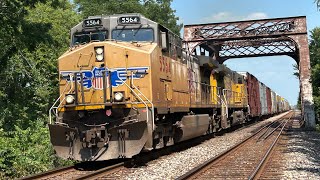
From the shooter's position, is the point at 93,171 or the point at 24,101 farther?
the point at 24,101

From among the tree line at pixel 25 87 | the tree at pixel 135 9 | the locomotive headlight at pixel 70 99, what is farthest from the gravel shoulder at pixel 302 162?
the tree at pixel 135 9

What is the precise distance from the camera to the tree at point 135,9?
134ft

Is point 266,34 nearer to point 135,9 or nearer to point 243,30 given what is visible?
point 243,30

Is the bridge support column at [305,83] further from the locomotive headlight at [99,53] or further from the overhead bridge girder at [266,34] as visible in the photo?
the locomotive headlight at [99,53]

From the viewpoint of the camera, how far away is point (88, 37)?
11055 millimetres

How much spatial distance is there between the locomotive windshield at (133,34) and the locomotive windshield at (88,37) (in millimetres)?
297

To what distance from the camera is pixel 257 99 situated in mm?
34062

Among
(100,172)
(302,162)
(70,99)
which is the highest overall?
(70,99)

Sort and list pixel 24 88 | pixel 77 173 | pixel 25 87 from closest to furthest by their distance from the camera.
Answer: pixel 77 173 < pixel 24 88 < pixel 25 87

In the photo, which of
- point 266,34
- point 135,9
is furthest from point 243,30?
point 135,9

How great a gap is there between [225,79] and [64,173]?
46.7ft

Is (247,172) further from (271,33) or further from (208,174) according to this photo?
(271,33)

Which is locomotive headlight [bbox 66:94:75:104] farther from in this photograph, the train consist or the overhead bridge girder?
the overhead bridge girder

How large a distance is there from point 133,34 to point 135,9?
103ft
